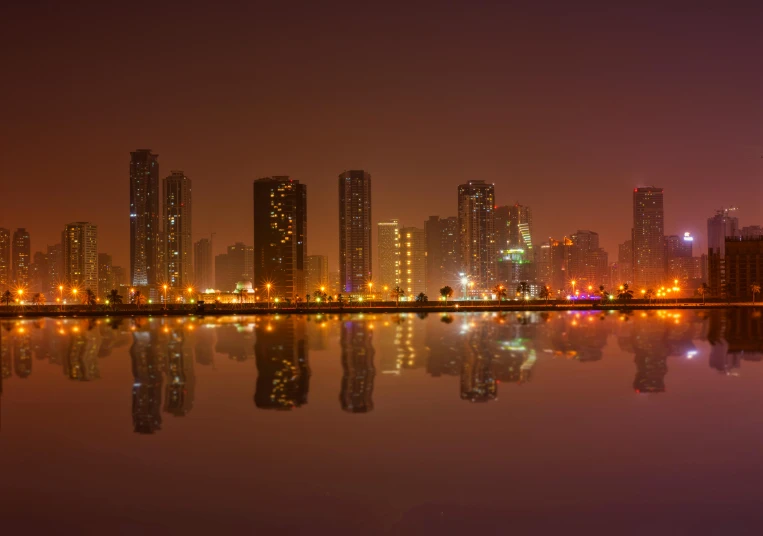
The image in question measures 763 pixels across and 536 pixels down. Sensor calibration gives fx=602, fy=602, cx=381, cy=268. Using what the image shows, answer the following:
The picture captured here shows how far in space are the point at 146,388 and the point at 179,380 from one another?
1.85 m

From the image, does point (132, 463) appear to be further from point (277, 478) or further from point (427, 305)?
point (427, 305)

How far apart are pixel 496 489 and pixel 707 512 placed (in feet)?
12.9

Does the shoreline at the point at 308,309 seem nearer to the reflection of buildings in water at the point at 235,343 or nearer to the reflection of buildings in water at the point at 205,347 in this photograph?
the reflection of buildings in water at the point at 235,343

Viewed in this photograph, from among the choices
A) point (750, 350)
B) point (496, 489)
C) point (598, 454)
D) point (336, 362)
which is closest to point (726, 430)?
point (598, 454)

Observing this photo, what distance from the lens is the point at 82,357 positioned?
34.9 m

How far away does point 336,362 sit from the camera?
30.0m

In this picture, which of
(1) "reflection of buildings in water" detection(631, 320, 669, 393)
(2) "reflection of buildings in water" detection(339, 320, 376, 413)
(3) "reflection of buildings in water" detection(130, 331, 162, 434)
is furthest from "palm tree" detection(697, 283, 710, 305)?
(3) "reflection of buildings in water" detection(130, 331, 162, 434)

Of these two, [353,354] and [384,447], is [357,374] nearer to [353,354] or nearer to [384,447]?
[353,354]

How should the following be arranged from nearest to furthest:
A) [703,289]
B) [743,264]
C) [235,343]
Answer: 1. [235,343]
2. [703,289]
3. [743,264]

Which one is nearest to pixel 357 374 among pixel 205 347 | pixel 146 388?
pixel 146 388

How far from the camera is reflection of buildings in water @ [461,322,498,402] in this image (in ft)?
70.9

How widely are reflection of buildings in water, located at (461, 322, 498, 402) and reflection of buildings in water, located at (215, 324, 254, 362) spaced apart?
12.1 meters

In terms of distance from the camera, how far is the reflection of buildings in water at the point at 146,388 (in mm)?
18047

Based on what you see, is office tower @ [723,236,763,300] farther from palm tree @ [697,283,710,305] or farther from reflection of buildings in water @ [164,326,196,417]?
reflection of buildings in water @ [164,326,196,417]
